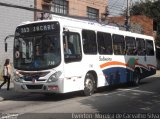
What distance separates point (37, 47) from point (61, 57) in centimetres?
113

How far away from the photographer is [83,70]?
16.5 m

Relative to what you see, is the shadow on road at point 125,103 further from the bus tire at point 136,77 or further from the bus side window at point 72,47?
the bus tire at point 136,77

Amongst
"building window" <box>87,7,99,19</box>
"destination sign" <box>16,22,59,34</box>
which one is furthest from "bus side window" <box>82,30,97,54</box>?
"building window" <box>87,7,99,19</box>

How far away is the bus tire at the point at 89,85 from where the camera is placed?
55.2 feet

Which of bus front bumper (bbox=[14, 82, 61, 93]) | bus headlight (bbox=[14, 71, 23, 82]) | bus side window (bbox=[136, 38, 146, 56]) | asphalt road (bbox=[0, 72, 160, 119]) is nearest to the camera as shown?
asphalt road (bbox=[0, 72, 160, 119])

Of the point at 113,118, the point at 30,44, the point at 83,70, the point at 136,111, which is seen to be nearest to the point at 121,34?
the point at 83,70

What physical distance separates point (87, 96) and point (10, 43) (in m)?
11.7

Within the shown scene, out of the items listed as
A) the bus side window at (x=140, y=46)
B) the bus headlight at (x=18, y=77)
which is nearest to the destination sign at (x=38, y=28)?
the bus headlight at (x=18, y=77)

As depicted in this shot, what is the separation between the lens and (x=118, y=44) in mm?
19984

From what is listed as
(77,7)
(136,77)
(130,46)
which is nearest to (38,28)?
(130,46)

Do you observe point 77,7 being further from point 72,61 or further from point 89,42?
point 72,61

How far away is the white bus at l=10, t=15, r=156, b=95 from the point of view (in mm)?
15203

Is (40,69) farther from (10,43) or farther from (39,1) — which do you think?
(39,1)

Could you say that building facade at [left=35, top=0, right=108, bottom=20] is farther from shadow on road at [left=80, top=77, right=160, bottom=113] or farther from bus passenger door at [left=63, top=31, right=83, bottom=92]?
shadow on road at [left=80, top=77, right=160, bottom=113]
